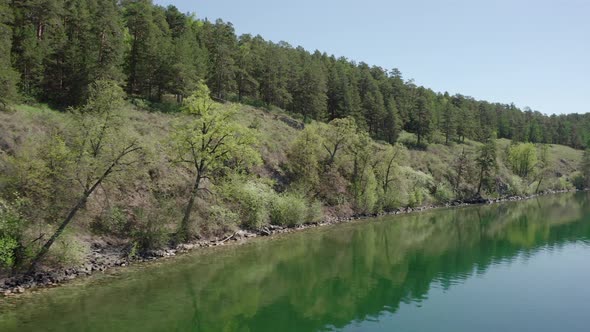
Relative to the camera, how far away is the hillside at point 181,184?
97.8ft

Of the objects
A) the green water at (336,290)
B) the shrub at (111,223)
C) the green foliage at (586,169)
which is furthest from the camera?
the green foliage at (586,169)

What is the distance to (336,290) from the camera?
30.7 m

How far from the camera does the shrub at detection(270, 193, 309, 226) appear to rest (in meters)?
50.1

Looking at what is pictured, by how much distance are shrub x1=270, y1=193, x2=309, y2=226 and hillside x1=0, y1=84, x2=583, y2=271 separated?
4.9 inches

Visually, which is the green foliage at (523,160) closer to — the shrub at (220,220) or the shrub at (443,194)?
the shrub at (443,194)

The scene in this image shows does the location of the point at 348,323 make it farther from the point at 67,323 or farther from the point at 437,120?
the point at 437,120

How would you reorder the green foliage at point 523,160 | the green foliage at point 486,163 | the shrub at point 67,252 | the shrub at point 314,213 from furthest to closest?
the green foliage at point 523,160
the green foliage at point 486,163
the shrub at point 314,213
the shrub at point 67,252

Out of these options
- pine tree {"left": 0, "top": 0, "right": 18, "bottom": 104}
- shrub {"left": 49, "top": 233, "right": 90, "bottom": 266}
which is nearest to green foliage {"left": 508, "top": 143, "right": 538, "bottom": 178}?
shrub {"left": 49, "top": 233, "right": 90, "bottom": 266}

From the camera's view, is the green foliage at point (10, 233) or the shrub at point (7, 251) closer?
the shrub at point (7, 251)

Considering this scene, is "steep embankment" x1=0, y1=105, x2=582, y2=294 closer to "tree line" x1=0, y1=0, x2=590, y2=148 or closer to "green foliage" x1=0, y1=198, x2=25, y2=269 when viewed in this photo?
"green foliage" x1=0, y1=198, x2=25, y2=269

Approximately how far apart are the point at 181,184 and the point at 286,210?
1279 cm

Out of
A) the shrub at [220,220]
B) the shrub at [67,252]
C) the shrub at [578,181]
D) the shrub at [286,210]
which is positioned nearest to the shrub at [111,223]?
the shrub at [67,252]

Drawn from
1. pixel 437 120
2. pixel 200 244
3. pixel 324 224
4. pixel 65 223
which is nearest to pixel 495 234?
pixel 324 224

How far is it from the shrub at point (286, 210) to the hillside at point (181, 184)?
12cm
